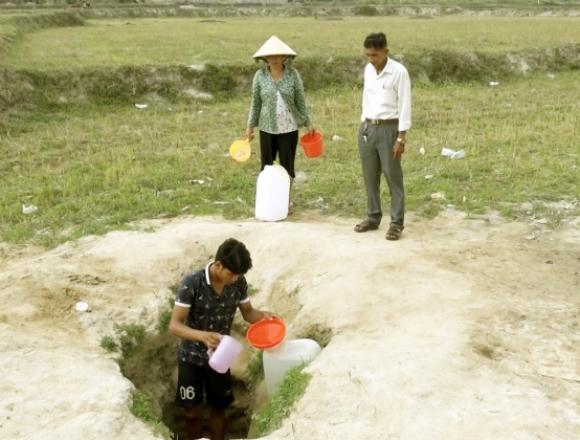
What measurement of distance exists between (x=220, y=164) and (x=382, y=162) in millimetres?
3045

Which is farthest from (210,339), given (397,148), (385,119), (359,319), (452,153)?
(452,153)

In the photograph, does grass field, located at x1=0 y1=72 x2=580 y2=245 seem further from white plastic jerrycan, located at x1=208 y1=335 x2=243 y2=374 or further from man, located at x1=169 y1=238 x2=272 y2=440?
white plastic jerrycan, located at x1=208 y1=335 x2=243 y2=374

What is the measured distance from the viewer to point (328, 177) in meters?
7.28

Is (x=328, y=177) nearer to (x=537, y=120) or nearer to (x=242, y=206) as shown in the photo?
(x=242, y=206)

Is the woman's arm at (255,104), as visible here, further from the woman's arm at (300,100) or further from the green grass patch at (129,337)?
the green grass patch at (129,337)

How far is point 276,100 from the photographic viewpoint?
19.1ft

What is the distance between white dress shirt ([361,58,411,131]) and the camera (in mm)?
4875

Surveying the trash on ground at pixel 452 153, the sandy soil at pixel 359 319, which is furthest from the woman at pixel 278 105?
the trash on ground at pixel 452 153

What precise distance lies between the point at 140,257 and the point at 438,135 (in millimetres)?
5222

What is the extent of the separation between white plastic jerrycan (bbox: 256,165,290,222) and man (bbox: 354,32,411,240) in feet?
2.79

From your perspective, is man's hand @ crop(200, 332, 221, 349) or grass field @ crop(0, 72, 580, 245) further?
grass field @ crop(0, 72, 580, 245)

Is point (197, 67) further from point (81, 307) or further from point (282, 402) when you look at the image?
point (282, 402)

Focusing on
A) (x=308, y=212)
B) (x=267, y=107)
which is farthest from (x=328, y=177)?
(x=267, y=107)

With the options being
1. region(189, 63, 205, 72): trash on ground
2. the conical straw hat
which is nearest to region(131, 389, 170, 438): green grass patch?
the conical straw hat
